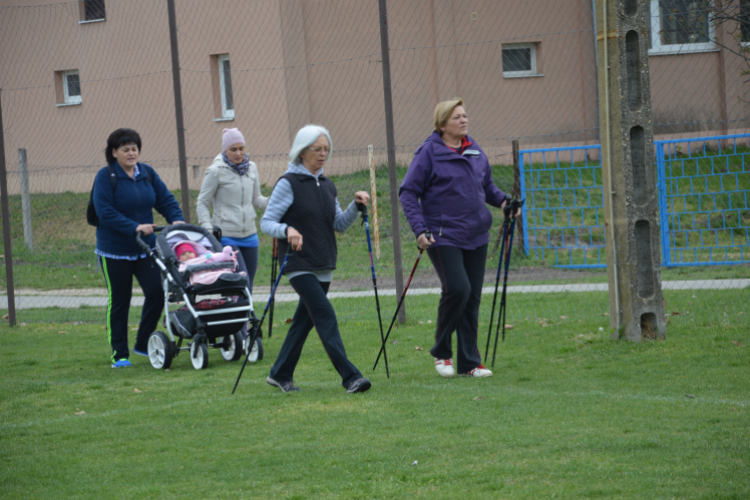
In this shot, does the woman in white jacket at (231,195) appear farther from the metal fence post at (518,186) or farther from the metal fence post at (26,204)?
the metal fence post at (26,204)

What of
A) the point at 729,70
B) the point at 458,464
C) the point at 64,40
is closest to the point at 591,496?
the point at 458,464

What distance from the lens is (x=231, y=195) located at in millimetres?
8047

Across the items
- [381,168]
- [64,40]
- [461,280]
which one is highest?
[64,40]

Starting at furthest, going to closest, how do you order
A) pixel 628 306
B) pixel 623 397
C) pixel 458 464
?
pixel 628 306, pixel 623 397, pixel 458 464

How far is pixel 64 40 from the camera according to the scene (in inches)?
563

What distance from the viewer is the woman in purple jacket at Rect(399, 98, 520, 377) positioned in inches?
245

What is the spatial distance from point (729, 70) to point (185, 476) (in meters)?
8.78

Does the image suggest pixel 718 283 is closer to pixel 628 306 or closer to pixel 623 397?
pixel 628 306

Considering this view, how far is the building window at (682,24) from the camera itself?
853 centimetres

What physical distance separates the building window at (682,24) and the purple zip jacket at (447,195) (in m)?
3.16

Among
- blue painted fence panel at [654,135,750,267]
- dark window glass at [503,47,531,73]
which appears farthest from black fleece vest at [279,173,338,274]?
blue painted fence panel at [654,135,750,267]

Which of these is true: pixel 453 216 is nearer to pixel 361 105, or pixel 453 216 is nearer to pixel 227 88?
pixel 361 105

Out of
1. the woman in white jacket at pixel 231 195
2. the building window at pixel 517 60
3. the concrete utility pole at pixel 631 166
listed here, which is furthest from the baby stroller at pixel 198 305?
the building window at pixel 517 60

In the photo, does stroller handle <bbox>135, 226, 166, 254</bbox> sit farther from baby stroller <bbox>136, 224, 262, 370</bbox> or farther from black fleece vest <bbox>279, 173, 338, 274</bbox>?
black fleece vest <bbox>279, 173, 338, 274</bbox>
